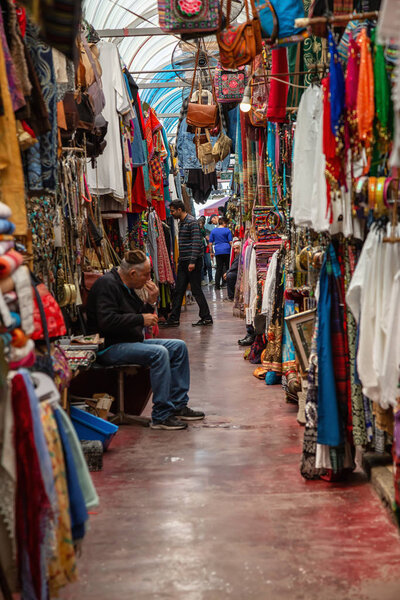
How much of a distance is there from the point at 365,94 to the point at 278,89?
10.1ft

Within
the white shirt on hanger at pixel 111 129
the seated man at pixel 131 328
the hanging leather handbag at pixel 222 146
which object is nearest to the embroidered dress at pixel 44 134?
the seated man at pixel 131 328

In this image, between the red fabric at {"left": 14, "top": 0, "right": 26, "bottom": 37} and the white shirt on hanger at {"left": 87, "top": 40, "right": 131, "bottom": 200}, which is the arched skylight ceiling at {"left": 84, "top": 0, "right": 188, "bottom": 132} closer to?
the white shirt on hanger at {"left": 87, "top": 40, "right": 131, "bottom": 200}

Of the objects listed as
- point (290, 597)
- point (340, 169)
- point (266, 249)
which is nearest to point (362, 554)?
point (290, 597)

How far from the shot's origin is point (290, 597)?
10.2 ft

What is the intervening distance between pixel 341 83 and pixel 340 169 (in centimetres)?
45

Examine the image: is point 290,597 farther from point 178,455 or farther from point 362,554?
point 178,455

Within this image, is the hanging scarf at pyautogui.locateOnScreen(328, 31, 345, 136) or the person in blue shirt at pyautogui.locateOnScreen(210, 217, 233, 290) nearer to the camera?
the hanging scarf at pyautogui.locateOnScreen(328, 31, 345, 136)

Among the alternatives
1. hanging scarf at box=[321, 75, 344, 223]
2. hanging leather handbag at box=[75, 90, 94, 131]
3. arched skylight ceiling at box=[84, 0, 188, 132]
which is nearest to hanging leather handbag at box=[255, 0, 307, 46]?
hanging scarf at box=[321, 75, 344, 223]

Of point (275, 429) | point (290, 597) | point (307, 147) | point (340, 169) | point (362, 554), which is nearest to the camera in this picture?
point (290, 597)

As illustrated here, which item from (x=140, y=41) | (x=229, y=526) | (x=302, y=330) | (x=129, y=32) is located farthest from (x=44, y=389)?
(x=140, y=41)

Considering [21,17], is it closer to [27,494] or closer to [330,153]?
[330,153]

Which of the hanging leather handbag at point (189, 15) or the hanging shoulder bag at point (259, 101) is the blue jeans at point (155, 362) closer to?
the hanging leather handbag at point (189, 15)

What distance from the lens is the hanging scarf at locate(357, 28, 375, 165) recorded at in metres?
3.39

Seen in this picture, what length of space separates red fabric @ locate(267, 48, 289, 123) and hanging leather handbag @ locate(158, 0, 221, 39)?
1.42 m
